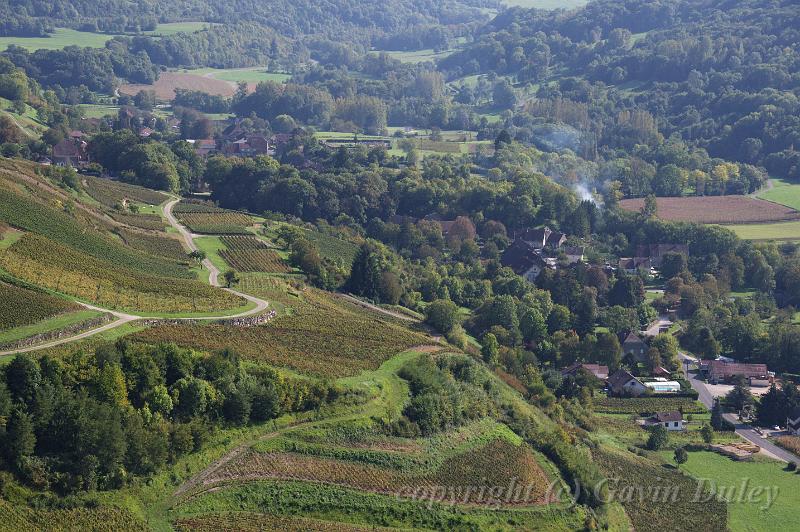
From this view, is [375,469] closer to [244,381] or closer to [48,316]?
[244,381]

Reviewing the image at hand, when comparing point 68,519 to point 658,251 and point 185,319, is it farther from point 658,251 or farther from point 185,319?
point 658,251

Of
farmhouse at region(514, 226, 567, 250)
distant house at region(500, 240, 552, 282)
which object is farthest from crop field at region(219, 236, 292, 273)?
farmhouse at region(514, 226, 567, 250)

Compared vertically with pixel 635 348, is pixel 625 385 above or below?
below

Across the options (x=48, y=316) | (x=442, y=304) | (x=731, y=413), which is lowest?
(x=731, y=413)

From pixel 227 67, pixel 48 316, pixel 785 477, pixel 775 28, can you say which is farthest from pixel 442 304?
pixel 227 67

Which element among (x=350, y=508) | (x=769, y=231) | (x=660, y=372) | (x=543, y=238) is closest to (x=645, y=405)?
(x=660, y=372)

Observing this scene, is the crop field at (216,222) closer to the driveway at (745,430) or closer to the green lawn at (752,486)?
the driveway at (745,430)

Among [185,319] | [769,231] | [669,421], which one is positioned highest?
[185,319]

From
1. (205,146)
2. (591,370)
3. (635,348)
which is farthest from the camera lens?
(205,146)
